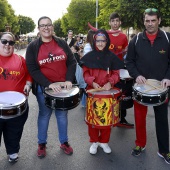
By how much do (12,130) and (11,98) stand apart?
55 cm

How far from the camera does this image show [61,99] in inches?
117

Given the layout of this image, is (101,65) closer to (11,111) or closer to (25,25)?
(11,111)

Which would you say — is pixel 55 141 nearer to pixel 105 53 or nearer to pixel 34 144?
pixel 34 144

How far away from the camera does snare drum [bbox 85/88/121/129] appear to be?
3.09 meters

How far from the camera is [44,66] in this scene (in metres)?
3.24

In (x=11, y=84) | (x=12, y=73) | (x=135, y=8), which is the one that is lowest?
A: (x=11, y=84)

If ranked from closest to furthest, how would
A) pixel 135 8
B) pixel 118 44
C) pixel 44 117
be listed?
pixel 44 117 → pixel 118 44 → pixel 135 8

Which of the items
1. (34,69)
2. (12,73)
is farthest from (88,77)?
(12,73)

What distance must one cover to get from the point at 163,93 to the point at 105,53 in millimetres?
978

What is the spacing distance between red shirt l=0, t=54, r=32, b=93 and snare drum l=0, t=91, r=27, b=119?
0.36ft

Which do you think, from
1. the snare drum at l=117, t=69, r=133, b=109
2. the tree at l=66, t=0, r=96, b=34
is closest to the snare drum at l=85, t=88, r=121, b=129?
the snare drum at l=117, t=69, r=133, b=109

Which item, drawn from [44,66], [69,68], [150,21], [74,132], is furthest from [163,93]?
[74,132]

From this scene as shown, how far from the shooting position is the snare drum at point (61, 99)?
298cm

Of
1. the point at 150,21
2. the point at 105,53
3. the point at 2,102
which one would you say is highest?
the point at 150,21
